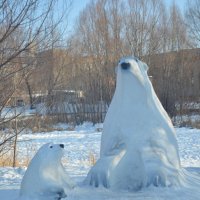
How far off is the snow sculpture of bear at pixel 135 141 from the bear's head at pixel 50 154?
0.33 meters

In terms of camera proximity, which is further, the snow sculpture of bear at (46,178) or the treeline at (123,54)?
the treeline at (123,54)

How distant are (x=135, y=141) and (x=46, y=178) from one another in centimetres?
90

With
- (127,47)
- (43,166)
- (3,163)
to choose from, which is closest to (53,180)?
(43,166)

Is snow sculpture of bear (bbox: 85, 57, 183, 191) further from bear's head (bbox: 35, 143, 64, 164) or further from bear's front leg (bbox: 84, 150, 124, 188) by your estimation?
bear's head (bbox: 35, 143, 64, 164)

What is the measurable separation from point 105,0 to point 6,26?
17757 mm

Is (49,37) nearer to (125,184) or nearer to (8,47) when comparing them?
(8,47)

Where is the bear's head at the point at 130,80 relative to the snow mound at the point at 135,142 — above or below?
above

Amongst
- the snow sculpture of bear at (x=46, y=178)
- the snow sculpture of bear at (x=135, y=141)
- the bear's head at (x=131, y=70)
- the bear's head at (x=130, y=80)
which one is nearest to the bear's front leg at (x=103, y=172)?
the snow sculpture of bear at (x=135, y=141)

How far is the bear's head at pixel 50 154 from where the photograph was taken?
3475 millimetres

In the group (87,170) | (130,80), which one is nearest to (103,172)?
(130,80)

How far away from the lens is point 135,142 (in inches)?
145

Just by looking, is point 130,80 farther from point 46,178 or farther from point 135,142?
point 46,178

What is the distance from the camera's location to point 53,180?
11.2 feet

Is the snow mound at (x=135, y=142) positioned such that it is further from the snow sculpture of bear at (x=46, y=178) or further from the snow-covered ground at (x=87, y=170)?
the snow sculpture of bear at (x=46, y=178)
